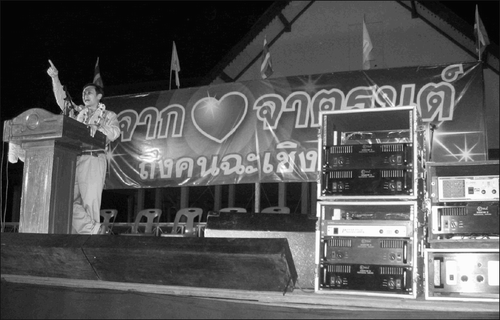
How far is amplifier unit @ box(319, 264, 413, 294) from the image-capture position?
286cm

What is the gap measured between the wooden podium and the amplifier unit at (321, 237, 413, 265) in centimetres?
169

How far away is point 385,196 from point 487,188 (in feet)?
1.90

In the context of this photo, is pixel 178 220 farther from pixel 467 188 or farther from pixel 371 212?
pixel 467 188

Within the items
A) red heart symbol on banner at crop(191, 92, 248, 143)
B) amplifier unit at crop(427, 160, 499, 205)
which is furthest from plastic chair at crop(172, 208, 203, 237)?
amplifier unit at crop(427, 160, 499, 205)

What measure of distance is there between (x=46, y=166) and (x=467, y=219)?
8.44 ft

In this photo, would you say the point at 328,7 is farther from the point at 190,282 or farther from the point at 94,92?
the point at 190,282

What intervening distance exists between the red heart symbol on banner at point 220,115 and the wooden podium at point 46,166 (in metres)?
3.69

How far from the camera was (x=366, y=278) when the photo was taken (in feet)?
9.62

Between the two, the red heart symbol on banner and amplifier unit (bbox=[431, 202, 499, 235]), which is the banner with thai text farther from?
amplifier unit (bbox=[431, 202, 499, 235])

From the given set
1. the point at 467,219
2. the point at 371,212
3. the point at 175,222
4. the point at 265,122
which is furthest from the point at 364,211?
the point at 175,222

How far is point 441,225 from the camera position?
300 cm

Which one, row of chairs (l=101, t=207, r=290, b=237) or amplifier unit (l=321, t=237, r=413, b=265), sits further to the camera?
row of chairs (l=101, t=207, r=290, b=237)

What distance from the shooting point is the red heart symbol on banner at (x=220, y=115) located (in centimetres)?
709

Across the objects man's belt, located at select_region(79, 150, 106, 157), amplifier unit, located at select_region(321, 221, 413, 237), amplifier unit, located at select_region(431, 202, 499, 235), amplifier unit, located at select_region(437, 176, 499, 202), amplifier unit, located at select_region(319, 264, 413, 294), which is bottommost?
amplifier unit, located at select_region(319, 264, 413, 294)
